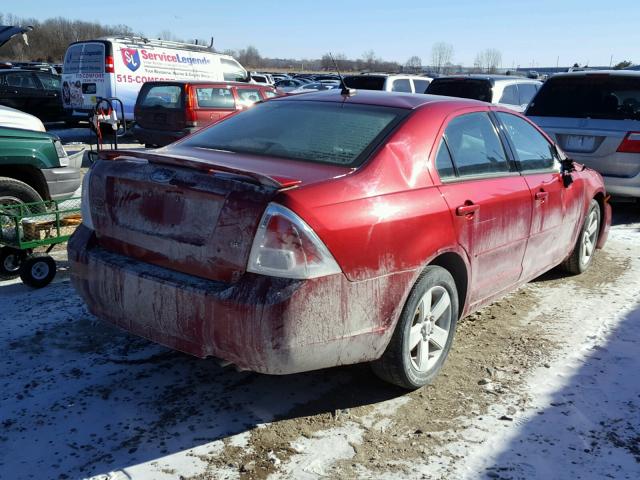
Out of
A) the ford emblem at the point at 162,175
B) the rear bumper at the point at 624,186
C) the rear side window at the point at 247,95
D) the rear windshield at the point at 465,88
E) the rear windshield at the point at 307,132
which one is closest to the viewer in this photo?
the ford emblem at the point at 162,175

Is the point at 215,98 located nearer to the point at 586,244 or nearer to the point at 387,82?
the point at 387,82

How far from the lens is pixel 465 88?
38.7 ft

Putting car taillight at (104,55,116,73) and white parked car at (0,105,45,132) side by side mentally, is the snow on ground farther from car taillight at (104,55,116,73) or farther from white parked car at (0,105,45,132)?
car taillight at (104,55,116,73)

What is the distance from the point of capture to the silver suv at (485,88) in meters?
11.6

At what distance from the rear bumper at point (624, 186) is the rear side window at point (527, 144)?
3017mm

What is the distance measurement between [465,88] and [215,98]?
16.3ft

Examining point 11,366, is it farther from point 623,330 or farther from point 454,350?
point 623,330

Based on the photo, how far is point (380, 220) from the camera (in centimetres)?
290

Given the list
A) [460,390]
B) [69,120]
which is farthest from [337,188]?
[69,120]

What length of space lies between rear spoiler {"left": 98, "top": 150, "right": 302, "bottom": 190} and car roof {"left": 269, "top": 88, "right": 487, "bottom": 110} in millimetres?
1110

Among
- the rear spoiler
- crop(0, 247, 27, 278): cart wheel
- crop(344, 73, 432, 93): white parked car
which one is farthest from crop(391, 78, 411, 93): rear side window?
the rear spoiler

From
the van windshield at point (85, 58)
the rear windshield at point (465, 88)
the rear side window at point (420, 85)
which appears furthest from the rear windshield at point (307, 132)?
the van windshield at point (85, 58)

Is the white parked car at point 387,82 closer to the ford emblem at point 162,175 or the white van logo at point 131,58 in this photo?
the white van logo at point 131,58

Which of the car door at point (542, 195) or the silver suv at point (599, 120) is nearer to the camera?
the car door at point (542, 195)
